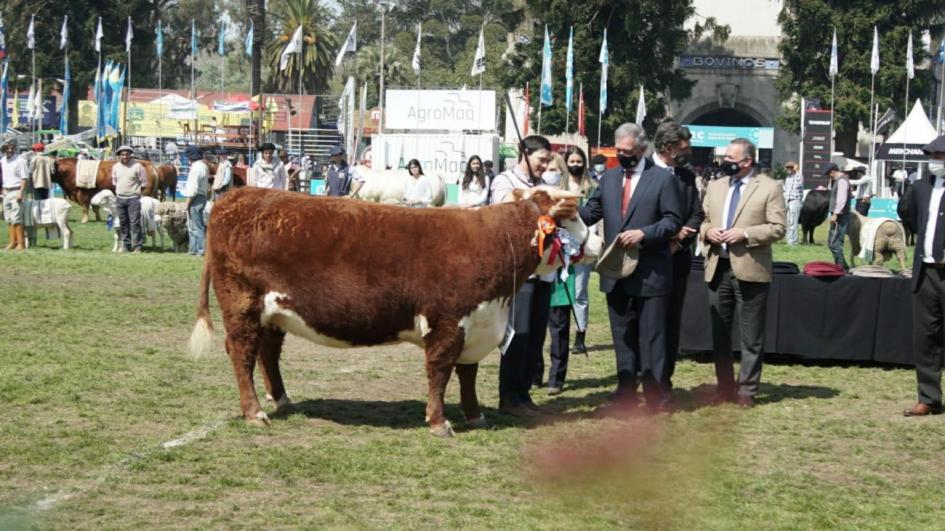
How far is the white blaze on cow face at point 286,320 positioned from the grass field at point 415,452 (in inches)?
25.0

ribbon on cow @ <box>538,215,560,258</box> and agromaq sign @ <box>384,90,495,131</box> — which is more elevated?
agromaq sign @ <box>384,90,495,131</box>

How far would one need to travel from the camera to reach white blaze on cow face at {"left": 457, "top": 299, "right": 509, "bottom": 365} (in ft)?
27.8

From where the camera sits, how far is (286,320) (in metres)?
8.59

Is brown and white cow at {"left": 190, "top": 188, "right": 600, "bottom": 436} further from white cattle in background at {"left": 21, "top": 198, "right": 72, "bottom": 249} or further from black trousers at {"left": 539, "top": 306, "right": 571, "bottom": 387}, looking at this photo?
white cattle in background at {"left": 21, "top": 198, "right": 72, "bottom": 249}

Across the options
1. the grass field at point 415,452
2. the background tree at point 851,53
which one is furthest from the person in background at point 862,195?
the background tree at point 851,53

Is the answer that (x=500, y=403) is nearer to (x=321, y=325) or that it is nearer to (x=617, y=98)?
(x=321, y=325)

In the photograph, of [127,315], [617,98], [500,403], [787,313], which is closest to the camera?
[500,403]

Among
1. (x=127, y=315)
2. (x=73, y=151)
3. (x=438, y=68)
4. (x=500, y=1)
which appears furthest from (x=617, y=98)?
(x=127, y=315)

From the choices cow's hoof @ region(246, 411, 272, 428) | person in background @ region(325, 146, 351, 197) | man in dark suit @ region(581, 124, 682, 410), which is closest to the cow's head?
man in dark suit @ region(581, 124, 682, 410)

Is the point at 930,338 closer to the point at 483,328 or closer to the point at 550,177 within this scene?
the point at 550,177

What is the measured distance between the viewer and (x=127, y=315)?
14672 millimetres

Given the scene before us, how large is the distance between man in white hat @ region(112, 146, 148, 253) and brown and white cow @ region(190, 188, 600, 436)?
15.1 metres

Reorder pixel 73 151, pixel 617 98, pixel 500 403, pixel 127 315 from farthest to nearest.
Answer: pixel 617 98
pixel 73 151
pixel 127 315
pixel 500 403

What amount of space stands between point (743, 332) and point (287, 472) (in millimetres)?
4450
